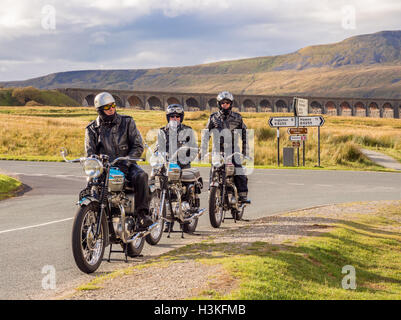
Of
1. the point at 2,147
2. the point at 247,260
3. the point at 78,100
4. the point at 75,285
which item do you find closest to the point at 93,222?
the point at 75,285

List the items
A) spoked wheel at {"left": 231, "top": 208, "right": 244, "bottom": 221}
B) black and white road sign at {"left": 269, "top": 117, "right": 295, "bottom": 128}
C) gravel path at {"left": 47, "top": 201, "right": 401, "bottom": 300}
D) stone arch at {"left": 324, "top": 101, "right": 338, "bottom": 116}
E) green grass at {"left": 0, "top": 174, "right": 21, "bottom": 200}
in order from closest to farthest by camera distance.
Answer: gravel path at {"left": 47, "top": 201, "right": 401, "bottom": 300}, spoked wheel at {"left": 231, "top": 208, "right": 244, "bottom": 221}, green grass at {"left": 0, "top": 174, "right": 21, "bottom": 200}, black and white road sign at {"left": 269, "top": 117, "right": 295, "bottom": 128}, stone arch at {"left": 324, "top": 101, "right": 338, "bottom": 116}

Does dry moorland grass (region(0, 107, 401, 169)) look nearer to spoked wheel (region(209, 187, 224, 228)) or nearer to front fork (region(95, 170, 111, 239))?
spoked wheel (region(209, 187, 224, 228))

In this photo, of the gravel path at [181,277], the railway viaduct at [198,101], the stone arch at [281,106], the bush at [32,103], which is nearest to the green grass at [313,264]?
the gravel path at [181,277]

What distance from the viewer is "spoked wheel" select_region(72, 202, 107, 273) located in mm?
5836

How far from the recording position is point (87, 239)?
20.0 ft

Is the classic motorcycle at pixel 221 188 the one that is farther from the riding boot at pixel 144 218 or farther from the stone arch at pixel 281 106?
the stone arch at pixel 281 106

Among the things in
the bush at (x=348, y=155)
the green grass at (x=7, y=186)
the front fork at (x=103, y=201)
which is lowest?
the bush at (x=348, y=155)

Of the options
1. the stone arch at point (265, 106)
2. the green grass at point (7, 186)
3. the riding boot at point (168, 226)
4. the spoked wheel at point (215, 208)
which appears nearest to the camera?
the riding boot at point (168, 226)

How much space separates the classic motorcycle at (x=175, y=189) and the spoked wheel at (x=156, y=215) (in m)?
0.01

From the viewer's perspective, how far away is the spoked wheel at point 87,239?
19.1ft

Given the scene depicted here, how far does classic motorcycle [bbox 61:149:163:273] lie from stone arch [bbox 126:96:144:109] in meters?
158

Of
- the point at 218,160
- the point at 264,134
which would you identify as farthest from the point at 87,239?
the point at 264,134

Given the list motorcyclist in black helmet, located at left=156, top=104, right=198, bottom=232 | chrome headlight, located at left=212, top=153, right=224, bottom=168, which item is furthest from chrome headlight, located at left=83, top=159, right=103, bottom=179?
chrome headlight, located at left=212, top=153, right=224, bottom=168

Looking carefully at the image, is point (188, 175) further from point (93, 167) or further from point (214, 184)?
point (93, 167)
